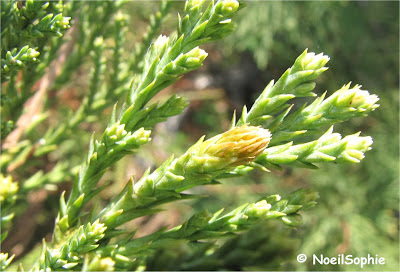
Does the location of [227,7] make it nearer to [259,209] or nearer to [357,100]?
[357,100]

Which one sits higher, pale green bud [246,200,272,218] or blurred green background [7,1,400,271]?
pale green bud [246,200,272,218]

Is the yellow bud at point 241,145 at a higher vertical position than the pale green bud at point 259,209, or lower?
higher

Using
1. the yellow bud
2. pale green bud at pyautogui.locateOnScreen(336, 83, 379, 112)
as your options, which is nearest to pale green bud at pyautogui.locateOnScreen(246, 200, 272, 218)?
the yellow bud

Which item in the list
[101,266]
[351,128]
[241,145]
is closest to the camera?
[101,266]

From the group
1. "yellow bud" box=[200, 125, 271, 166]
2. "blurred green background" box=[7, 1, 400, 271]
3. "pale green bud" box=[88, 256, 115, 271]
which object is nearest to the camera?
"pale green bud" box=[88, 256, 115, 271]

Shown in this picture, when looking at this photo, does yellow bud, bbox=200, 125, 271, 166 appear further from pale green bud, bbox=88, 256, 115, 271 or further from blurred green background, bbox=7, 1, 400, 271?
blurred green background, bbox=7, 1, 400, 271

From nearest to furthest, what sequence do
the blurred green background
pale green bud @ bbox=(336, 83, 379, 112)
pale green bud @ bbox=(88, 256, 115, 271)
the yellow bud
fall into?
1. pale green bud @ bbox=(88, 256, 115, 271)
2. the yellow bud
3. pale green bud @ bbox=(336, 83, 379, 112)
4. the blurred green background

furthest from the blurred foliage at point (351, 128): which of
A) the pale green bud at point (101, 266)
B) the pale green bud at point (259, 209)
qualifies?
the pale green bud at point (101, 266)

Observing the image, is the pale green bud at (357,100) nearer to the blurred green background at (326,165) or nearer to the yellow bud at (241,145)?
the yellow bud at (241,145)

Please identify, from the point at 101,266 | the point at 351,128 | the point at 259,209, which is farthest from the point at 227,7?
the point at 351,128

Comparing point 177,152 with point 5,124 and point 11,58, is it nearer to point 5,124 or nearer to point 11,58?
point 5,124

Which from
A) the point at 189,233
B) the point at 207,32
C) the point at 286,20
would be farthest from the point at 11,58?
the point at 286,20
